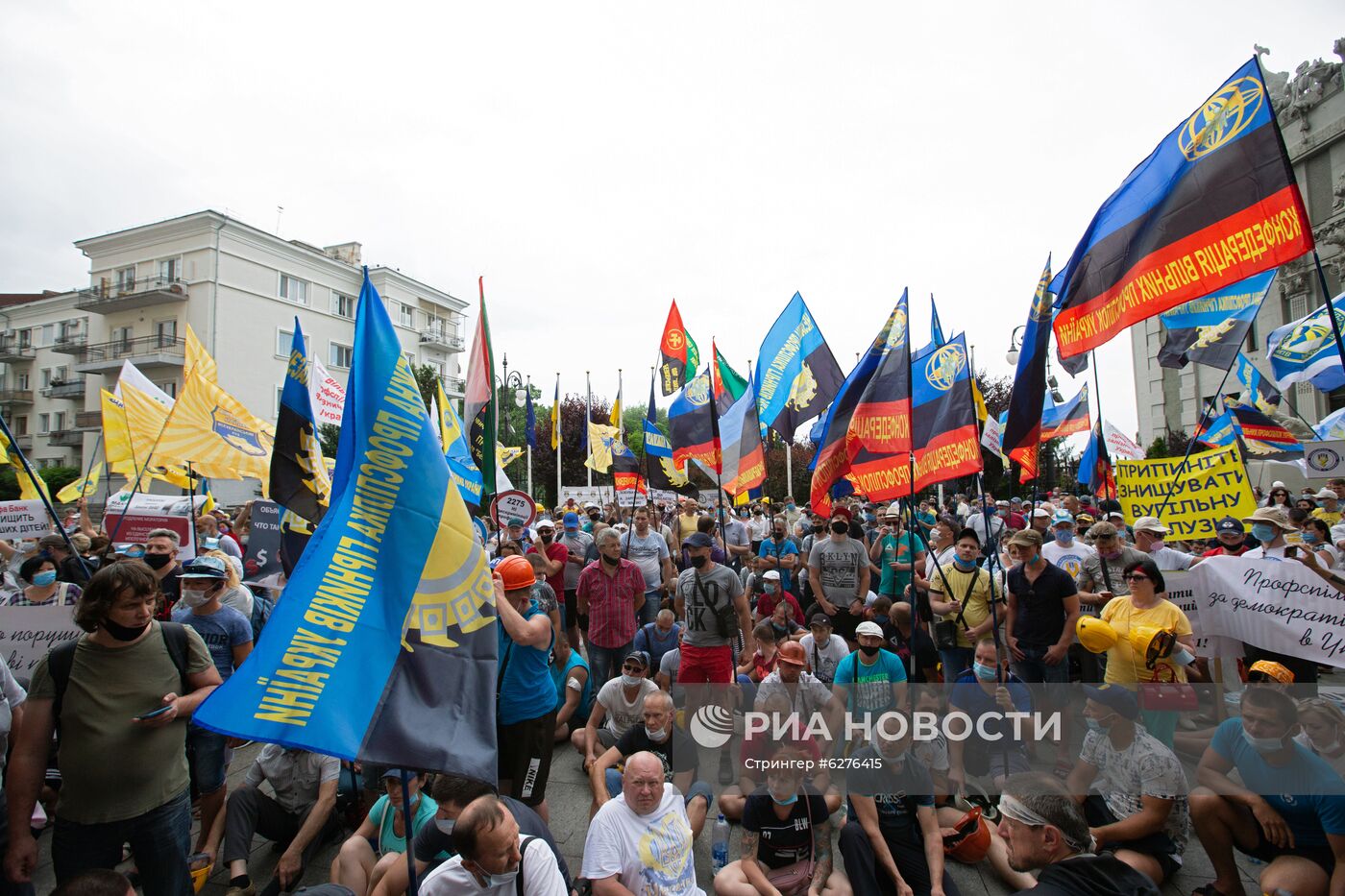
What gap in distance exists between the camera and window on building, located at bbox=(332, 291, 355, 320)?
42969 millimetres

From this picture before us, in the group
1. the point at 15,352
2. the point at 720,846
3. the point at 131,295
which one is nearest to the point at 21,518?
the point at 720,846

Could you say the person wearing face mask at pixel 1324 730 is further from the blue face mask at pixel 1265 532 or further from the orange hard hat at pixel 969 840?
the blue face mask at pixel 1265 532

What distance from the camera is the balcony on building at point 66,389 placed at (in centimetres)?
4119

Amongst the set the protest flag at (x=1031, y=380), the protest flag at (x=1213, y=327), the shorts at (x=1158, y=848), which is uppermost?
the protest flag at (x=1213, y=327)

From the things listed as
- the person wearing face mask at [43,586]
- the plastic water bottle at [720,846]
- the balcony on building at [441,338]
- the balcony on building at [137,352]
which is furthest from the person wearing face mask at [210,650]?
the balcony on building at [441,338]

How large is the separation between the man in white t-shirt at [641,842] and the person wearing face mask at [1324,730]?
3559 mm

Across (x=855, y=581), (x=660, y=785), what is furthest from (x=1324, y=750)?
(x=855, y=581)

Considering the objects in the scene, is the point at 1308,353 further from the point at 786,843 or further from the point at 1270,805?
the point at 786,843

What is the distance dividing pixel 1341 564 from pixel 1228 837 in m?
5.10

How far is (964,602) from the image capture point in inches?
269

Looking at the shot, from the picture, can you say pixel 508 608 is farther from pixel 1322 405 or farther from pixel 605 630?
pixel 1322 405

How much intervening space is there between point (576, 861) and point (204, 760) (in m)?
2.52

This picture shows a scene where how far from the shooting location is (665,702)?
5.36 meters

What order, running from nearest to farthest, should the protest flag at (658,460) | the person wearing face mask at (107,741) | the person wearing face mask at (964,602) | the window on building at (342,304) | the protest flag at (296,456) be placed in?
the person wearing face mask at (107,741) → the protest flag at (296,456) → the person wearing face mask at (964,602) → the protest flag at (658,460) → the window on building at (342,304)
